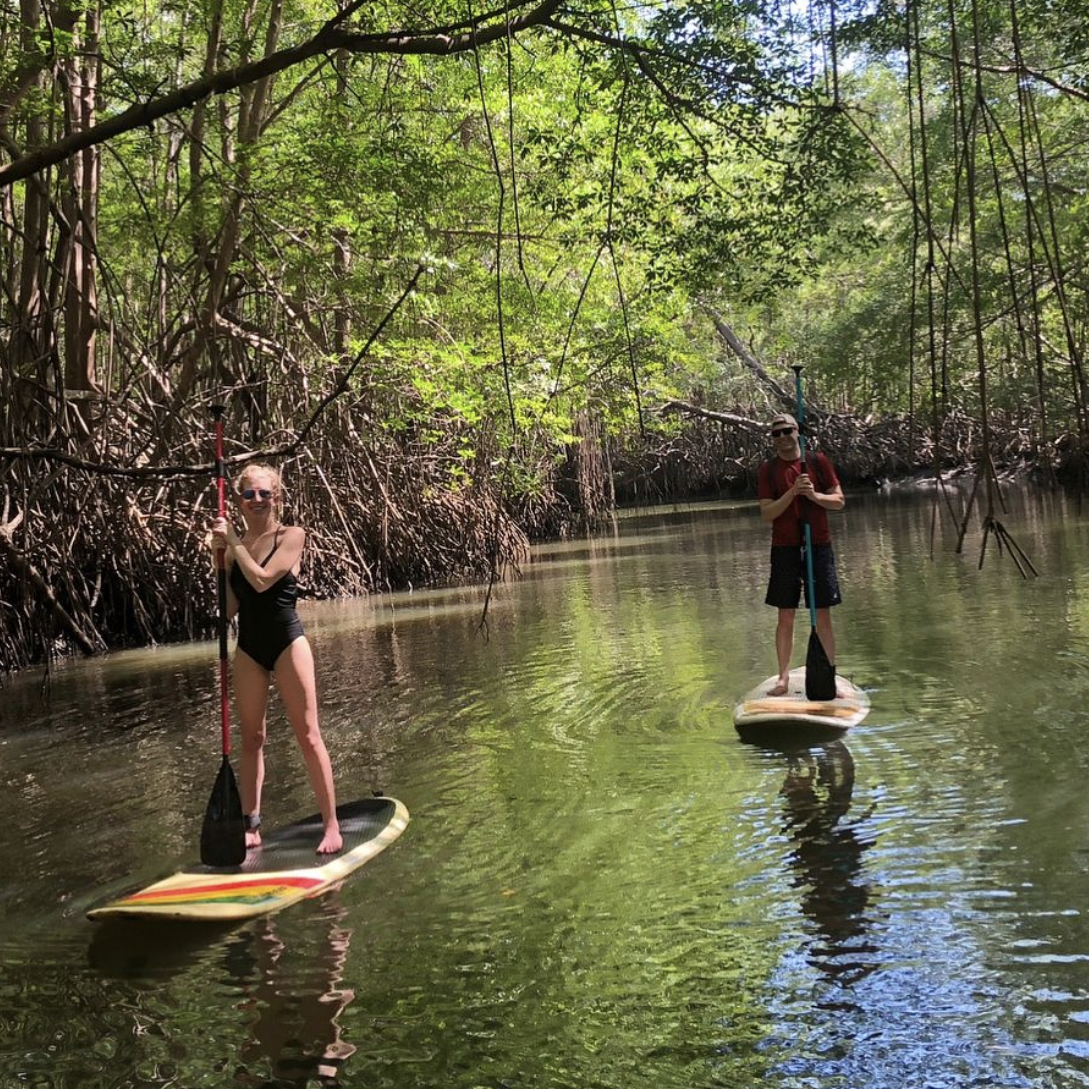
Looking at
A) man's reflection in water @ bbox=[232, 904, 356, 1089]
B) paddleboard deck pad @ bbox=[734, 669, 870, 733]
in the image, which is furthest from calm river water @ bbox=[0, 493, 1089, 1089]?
paddleboard deck pad @ bbox=[734, 669, 870, 733]

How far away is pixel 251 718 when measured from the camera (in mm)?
3805

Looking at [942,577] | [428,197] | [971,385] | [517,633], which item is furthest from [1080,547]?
[971,385]

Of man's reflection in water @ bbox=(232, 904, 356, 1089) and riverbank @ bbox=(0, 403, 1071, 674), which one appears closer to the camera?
man's reflection in water @ bbox=(232, 904, 356, 1089)

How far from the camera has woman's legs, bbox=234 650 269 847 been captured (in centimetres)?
376

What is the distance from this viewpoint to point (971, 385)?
754 inches

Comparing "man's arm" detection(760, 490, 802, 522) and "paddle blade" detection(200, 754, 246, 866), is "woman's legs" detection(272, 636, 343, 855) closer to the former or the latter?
"paddle blade" detection(200, 754, 246, 866)

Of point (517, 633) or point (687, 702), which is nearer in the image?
point (687, 702)

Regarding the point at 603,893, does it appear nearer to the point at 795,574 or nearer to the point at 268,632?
the point at 268,632

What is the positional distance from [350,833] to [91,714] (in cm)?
352

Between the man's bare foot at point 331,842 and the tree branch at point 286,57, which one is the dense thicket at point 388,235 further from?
the man's bare foot at point 331,842

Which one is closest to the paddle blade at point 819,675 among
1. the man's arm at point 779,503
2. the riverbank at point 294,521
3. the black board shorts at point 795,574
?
the black board shorts at point 795,574

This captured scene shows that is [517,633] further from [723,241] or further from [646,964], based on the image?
[646,964]

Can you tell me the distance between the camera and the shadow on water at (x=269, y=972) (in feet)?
7.82

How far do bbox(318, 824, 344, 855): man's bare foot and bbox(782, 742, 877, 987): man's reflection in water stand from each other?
1361 mm
